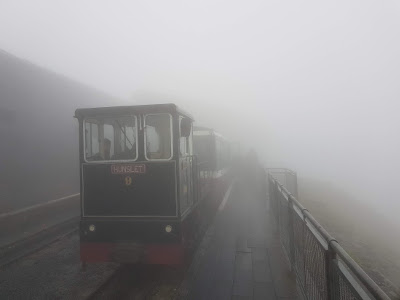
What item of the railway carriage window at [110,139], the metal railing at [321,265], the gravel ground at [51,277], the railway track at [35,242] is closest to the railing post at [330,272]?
the metal railing at [321,265]

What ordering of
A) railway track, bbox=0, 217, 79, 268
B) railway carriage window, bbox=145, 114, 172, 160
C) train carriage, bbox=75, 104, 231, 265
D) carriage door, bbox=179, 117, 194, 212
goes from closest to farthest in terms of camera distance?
train carriage, bbox=75, 104, 231, 265
railway carriage window, bbox=145, 114, 172, 160
carriage door, bbox=179, 117, 194, 212
railway track, bbox=0, 217, 79, 268

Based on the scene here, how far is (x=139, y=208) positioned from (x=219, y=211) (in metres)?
5.41

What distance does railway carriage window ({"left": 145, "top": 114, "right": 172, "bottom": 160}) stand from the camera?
534 centimetres

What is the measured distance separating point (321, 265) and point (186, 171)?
11.4 feet

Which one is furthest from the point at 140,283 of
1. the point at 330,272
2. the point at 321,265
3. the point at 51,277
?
the point at 330,272

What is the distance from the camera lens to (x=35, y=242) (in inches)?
314

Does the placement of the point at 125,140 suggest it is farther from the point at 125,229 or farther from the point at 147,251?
the point at 147,251

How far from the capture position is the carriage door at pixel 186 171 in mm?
5635

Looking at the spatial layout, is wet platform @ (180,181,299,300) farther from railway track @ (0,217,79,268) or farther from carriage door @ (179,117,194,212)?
railway track @ (0,217,79,268)

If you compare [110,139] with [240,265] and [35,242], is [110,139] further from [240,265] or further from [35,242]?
[35,242]

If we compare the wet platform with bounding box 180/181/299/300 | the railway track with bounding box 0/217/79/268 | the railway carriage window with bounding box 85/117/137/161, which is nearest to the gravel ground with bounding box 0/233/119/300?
the railway track with bounding box 0/217/79/268

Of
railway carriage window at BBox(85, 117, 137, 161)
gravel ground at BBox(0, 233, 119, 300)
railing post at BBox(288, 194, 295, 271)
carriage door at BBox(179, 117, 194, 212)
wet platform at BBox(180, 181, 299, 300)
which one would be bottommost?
gravel ground at BBox(0, 233, 119, 300)

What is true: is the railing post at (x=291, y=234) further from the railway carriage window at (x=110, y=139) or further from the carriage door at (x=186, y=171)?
the railway carriage window at (x=110, y=139)

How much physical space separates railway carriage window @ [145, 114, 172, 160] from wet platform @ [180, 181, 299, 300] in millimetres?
2348
